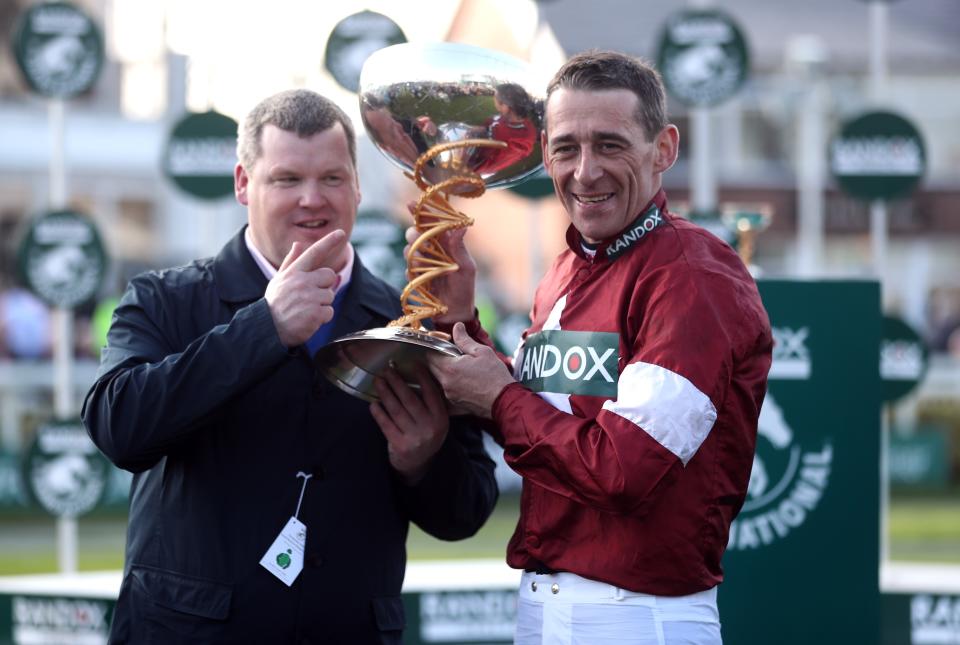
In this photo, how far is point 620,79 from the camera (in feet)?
9.27

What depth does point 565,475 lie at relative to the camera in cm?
272

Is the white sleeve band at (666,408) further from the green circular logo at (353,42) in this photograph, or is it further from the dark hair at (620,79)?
the green circular logo at (353,42)

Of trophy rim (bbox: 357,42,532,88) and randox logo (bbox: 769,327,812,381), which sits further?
randox logo (bbox: 769,327,812,381)

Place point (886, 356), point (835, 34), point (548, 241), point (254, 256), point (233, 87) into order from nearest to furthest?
point (254, 256) → point (886, 356) → point (233, 87) → point (548, 241) → point (835, 34)

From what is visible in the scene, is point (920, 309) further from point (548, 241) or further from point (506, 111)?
point (506, 111)

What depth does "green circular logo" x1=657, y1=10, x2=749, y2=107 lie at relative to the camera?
7.13 m

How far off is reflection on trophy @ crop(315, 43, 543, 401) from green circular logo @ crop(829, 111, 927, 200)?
182 inches

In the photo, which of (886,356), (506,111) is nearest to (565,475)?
(506,111)

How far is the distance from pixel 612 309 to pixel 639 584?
54cm

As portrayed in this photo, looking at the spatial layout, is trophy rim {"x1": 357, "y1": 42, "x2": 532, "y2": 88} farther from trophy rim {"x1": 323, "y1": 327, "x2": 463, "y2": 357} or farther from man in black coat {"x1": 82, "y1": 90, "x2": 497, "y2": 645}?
trophy rim {"x1": 323, "y1": 327, "x2": 463, "y2": 357}

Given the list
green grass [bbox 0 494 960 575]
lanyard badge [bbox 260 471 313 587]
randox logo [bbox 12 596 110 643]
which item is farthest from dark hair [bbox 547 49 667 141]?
green grass [bbox 0 494 960 575]

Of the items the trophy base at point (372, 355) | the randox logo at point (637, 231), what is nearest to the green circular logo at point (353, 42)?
the trophy base at point (372, 355)

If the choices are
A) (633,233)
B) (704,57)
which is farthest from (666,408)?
(704,57)

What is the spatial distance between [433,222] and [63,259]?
4636 millimetres
